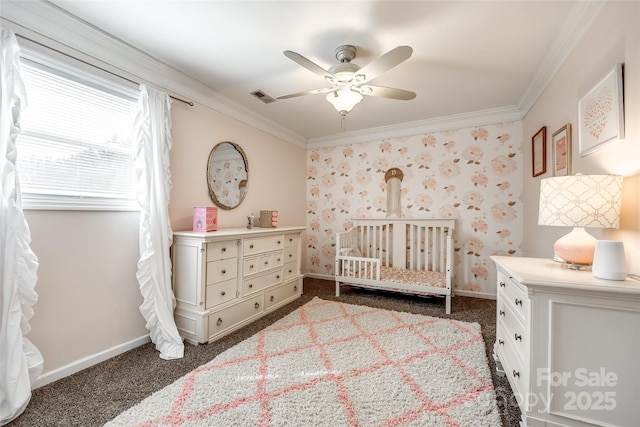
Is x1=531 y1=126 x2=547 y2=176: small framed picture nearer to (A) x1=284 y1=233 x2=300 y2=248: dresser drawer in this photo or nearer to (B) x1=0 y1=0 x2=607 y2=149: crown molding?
(B) x1=0 y1=0 x2=607 y2=149: crown molding

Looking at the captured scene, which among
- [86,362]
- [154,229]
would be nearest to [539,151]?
[154,229]

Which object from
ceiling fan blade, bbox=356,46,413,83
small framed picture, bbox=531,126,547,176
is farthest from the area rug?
ceiling fan blade, bbox=356,46,413,83

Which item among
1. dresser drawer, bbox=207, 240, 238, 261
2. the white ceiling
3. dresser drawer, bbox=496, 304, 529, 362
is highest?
the white ceiling

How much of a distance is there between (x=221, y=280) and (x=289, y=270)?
1.11 metres

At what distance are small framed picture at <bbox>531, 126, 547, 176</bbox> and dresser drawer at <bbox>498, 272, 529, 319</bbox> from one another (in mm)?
1400

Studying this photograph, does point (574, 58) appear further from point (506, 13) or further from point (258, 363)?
point (258, 363)

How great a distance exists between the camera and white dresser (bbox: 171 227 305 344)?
2.24 m

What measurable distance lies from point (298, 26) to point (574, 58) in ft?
6.38

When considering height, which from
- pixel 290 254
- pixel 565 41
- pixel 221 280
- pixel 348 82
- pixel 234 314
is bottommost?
pixel 234 314

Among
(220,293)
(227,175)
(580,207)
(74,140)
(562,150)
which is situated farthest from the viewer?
(227,175)

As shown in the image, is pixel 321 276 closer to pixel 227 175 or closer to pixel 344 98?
pixel 227 175

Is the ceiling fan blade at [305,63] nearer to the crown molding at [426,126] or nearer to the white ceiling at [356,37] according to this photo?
the white ceiling at [356,37]

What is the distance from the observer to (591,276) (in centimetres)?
125

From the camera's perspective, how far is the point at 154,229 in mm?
2123
